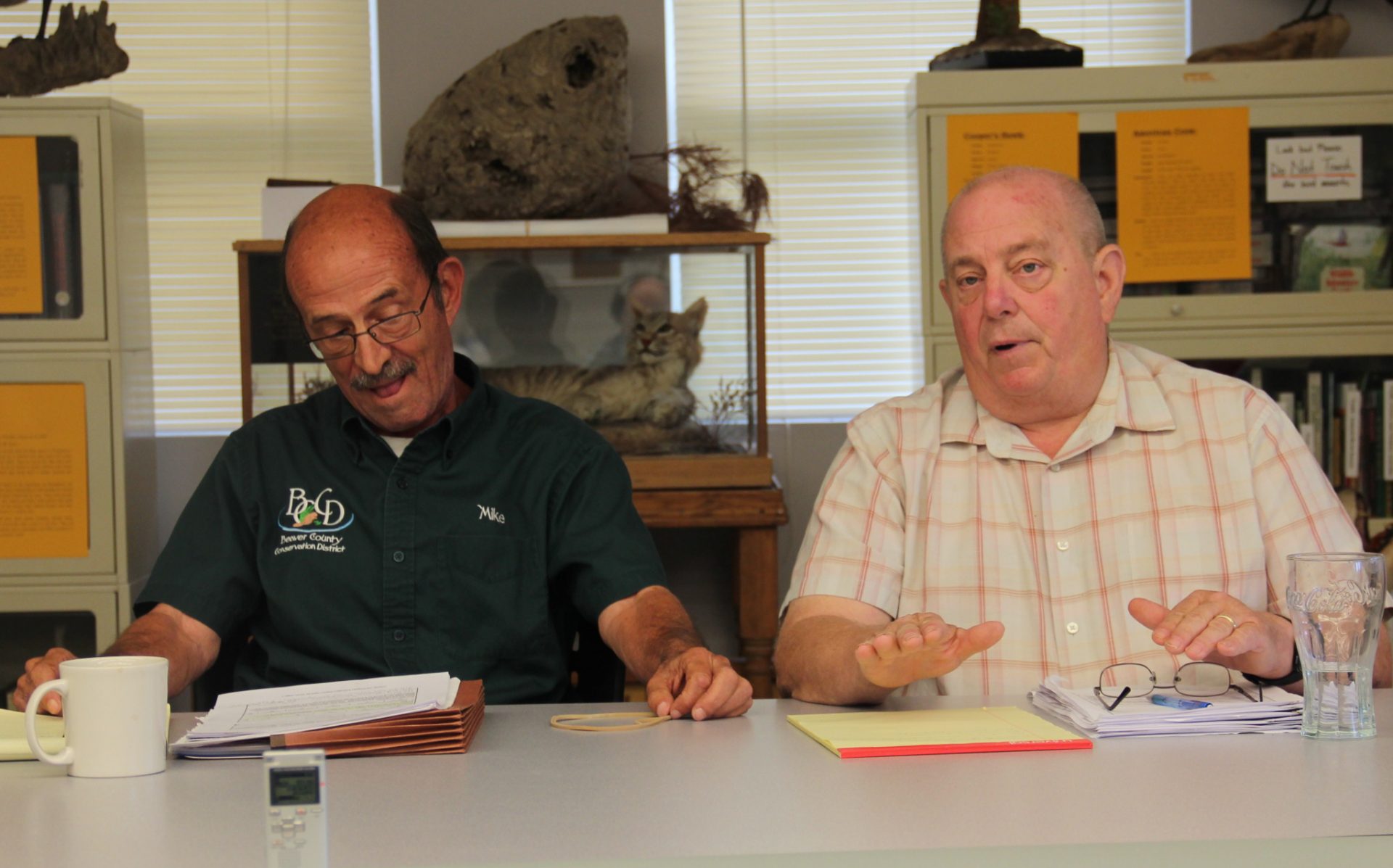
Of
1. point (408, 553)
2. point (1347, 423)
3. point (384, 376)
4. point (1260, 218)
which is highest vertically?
point (1260, 218)

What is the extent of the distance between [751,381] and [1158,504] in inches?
48.1

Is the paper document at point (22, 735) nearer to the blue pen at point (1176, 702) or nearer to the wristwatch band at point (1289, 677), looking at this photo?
the blue pen at point (1176, 702)

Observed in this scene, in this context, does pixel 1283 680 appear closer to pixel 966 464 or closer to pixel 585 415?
pixel 966 464

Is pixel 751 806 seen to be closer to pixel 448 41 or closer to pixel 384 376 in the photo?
pixel 384 376

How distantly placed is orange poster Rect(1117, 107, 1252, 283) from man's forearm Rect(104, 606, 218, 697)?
1847 mm

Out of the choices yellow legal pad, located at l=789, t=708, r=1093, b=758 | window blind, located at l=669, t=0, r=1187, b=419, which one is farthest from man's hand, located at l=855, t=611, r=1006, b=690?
window blind, located at l=669, t=0, r=1187, b=419

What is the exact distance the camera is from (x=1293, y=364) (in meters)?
2.73

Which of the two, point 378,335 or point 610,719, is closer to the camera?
point 610,719

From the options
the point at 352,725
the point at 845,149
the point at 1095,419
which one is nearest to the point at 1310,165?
the point at 845,149

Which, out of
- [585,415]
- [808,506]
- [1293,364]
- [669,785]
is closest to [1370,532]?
[1293,364]

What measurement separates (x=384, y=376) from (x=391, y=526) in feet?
0.63

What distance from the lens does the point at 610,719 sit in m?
1.33

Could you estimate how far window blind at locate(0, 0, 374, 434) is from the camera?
3088 mm

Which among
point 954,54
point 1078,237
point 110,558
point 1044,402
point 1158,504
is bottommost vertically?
point 110,558
